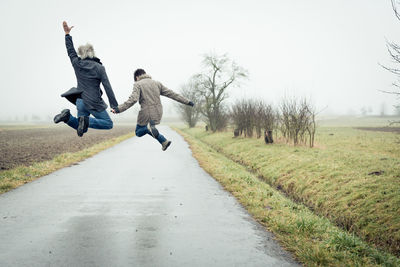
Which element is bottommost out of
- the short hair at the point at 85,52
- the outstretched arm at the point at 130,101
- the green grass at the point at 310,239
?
the green grass at the point at 310,239

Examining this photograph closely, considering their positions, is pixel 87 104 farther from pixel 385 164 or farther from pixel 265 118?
pixel 265 118

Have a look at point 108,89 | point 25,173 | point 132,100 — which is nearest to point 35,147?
point 25,173

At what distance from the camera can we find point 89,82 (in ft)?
12.7

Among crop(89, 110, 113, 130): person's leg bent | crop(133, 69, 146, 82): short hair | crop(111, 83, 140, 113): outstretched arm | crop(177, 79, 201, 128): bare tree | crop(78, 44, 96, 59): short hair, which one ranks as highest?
crop(177, 79, 201, 128): bare tree

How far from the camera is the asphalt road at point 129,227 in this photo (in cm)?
436

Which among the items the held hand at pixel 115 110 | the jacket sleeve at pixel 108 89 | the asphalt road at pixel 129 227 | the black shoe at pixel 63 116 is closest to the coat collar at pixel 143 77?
the jacket sleeve at pixel 108 89

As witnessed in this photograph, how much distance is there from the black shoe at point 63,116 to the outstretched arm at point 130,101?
2.57 feet

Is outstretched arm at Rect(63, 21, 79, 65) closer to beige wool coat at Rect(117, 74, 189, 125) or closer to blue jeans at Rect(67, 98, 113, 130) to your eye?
blue jeans at Rect(67, 98, 113, 130)

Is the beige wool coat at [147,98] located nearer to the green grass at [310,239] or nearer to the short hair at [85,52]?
the short hair at [85,52]

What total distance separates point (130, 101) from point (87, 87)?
1.87 feet

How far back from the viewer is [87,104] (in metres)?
3.92

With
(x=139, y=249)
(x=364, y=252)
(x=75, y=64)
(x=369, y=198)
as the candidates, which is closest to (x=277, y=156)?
(x=369, y=198)

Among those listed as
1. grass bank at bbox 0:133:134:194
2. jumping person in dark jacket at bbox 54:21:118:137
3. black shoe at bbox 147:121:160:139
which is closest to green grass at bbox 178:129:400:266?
black shoe at bbox 147:121:160:139

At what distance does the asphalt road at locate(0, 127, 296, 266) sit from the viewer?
4355mm
